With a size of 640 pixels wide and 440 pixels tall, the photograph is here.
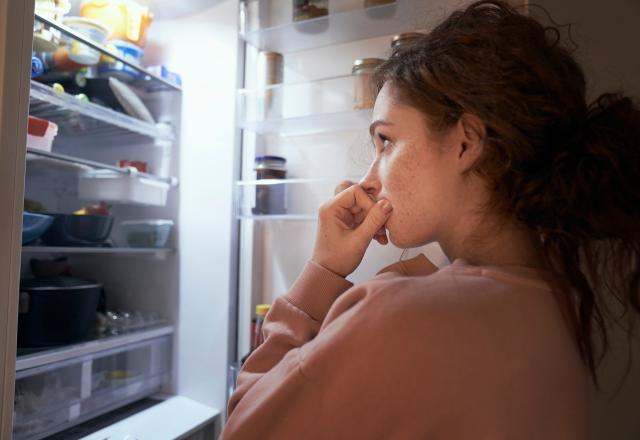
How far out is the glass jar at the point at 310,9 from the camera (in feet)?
3.84

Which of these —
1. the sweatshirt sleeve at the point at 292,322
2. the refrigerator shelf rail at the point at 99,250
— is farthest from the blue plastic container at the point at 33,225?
the sweatshirt sleeve at the point at 292,322

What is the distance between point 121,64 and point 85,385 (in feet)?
2.90

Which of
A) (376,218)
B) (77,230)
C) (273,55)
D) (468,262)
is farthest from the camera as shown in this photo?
(273,55)

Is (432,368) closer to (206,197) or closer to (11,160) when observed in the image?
(11,160)

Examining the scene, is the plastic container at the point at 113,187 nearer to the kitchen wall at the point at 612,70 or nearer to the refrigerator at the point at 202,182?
the refrigerator at the point at 202,182

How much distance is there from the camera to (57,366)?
1037mm

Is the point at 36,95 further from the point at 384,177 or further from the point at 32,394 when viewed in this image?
the point at 384,177

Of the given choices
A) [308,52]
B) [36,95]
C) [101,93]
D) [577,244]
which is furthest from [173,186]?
[577,244]

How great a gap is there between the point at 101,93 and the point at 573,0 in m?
1.20

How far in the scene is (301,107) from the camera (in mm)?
1285

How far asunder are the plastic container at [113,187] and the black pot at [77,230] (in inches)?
3.3

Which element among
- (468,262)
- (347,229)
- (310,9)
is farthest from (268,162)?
(468,262)

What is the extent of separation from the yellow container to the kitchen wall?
1089 millimetres

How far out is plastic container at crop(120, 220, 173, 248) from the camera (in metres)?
1.37
